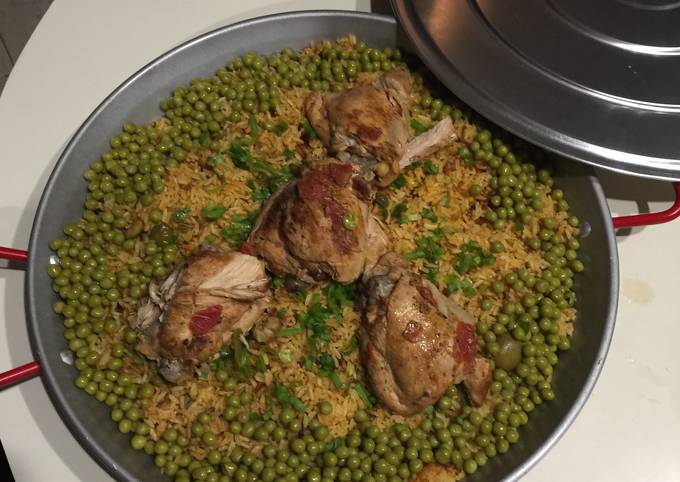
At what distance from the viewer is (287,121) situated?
8.54 ft

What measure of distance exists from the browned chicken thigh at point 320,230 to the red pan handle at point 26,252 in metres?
0.96

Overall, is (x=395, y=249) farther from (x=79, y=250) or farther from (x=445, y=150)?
(x=79, y=250)

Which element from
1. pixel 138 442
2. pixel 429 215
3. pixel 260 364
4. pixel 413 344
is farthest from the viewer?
pixel 429 215

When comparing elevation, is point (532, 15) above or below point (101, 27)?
below

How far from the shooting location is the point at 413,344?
2006 mm

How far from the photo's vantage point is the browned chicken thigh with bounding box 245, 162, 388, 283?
2080mm

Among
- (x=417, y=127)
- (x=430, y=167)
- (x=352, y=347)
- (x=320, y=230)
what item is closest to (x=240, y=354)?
(x=352, y=347)

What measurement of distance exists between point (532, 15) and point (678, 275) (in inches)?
56.3

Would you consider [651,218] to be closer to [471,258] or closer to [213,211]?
[471,258]

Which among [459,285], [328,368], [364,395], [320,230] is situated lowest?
[364,395]

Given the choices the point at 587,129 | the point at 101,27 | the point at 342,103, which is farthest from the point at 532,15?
the point at 101,27

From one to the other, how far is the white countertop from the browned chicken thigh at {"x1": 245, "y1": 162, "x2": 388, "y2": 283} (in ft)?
3.67

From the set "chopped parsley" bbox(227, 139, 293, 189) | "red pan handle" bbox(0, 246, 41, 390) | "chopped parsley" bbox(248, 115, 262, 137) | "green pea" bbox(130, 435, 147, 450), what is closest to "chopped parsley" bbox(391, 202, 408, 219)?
"chopped parsley" bbox(227, 139, 293, 189)

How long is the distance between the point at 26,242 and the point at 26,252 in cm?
26
